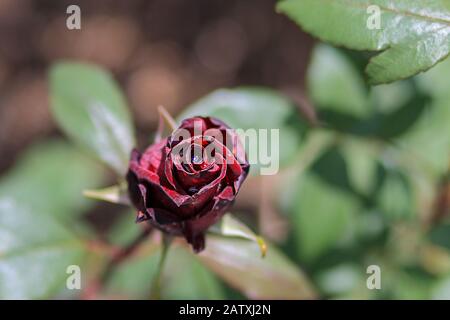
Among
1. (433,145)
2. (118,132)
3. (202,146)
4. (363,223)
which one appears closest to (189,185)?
(202,146)

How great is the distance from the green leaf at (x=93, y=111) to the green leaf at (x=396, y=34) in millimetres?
728

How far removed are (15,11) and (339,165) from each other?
7.92 ft

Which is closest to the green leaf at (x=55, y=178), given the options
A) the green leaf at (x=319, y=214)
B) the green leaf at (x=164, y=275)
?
the green leaf at (x=164, y=275)

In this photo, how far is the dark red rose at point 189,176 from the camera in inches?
47.3

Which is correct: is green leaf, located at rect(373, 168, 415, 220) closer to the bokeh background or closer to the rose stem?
the bokeh background

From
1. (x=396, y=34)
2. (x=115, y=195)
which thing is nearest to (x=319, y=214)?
Answer: (x=115, y=195)

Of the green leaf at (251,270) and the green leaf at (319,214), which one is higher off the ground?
the green leaf at (319,214)

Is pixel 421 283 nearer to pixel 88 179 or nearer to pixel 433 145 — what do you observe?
pixel 433 145

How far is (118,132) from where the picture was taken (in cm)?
181

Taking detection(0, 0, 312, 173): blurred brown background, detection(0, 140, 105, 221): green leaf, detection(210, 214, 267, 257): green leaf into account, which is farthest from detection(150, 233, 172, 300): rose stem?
detection(0, 0, 312, 173): blurred brown background

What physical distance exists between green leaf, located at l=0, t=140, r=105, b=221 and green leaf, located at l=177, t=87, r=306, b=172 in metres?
1.15

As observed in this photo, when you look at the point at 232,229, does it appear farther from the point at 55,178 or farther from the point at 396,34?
the point at 55,178

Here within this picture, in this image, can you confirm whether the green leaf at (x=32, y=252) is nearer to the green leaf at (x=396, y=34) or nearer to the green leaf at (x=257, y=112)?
the green leaf at (x=257, y=112)

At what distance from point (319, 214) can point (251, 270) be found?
0.49 meters
